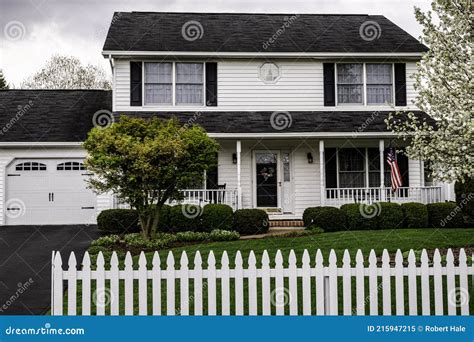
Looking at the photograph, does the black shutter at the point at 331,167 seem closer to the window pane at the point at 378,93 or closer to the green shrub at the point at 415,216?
the window pane at the point at 378,93

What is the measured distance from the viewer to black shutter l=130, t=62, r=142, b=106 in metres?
17.7

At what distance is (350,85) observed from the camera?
18.4 m

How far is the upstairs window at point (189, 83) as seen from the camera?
1794 cm

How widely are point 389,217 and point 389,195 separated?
200 centimetres

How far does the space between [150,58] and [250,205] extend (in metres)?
5.91

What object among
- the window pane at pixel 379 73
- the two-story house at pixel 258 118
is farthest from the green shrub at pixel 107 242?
the window pane at pixel 379 73

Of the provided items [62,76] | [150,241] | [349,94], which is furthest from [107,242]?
[62,76]

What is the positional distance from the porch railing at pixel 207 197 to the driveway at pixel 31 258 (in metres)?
2.10

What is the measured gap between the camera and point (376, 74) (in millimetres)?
18469

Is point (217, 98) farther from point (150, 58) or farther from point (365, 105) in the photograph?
point (365, 105)

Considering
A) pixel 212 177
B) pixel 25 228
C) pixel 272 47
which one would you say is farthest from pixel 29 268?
pixel 272 47

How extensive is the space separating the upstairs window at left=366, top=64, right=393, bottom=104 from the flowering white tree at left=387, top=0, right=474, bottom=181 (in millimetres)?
11130

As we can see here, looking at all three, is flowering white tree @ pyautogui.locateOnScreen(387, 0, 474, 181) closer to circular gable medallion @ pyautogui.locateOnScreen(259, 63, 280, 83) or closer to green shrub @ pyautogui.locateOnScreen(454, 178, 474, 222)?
green shrub @ pyautogui.locateOnScreen(454, 178, 474, 222)

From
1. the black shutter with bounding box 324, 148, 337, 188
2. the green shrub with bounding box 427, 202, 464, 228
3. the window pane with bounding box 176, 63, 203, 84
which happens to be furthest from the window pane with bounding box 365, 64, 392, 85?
the window pane with bounding box 176, 63, 203, 84
